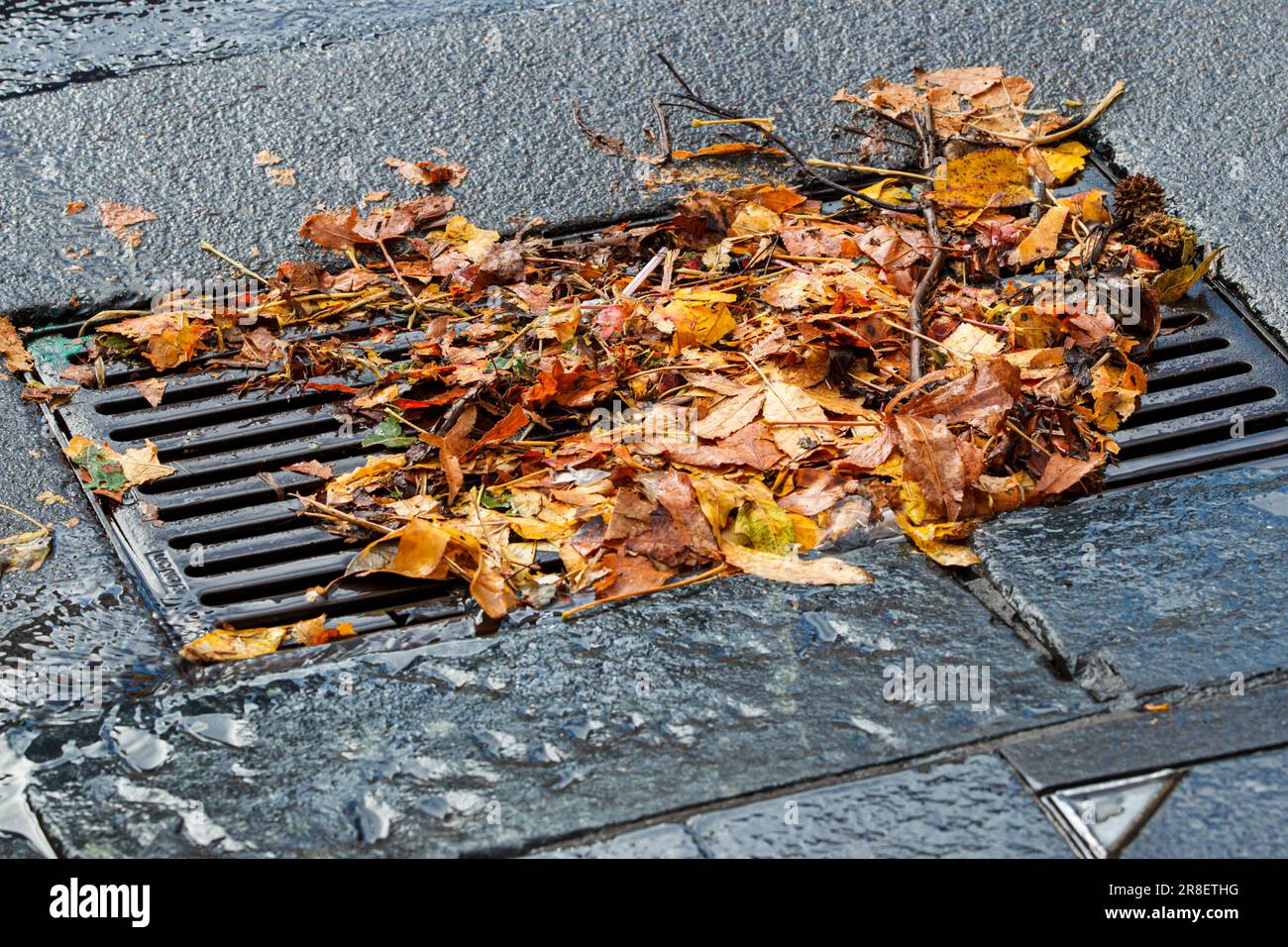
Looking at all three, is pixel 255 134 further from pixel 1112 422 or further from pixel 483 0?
pixel 1112 422

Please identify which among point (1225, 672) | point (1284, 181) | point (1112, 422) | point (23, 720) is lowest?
point (23, 720)

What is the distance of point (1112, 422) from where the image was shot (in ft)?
8.10

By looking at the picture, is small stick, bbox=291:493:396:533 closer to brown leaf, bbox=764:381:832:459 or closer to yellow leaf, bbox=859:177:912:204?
brown leaf, bbox=764:381:832:459

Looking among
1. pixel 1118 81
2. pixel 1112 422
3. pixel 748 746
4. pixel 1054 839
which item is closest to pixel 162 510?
pixel 748 746

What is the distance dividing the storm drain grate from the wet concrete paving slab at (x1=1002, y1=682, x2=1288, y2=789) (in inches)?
22.4

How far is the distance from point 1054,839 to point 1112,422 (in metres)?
1.01

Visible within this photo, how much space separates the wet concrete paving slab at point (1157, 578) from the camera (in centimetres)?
200

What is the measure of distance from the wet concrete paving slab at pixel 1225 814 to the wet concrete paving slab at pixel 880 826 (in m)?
0.15

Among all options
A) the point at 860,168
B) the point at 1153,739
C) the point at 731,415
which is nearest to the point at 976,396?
the point at 731,415

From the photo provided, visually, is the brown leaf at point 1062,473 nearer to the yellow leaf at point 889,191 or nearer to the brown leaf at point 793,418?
the brown leaf at point 793,418

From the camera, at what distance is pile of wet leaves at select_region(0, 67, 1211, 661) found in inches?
88.5

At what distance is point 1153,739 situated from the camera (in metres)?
1.88

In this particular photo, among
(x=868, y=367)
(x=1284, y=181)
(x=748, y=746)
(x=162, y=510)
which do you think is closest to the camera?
(x=748, y=746)
